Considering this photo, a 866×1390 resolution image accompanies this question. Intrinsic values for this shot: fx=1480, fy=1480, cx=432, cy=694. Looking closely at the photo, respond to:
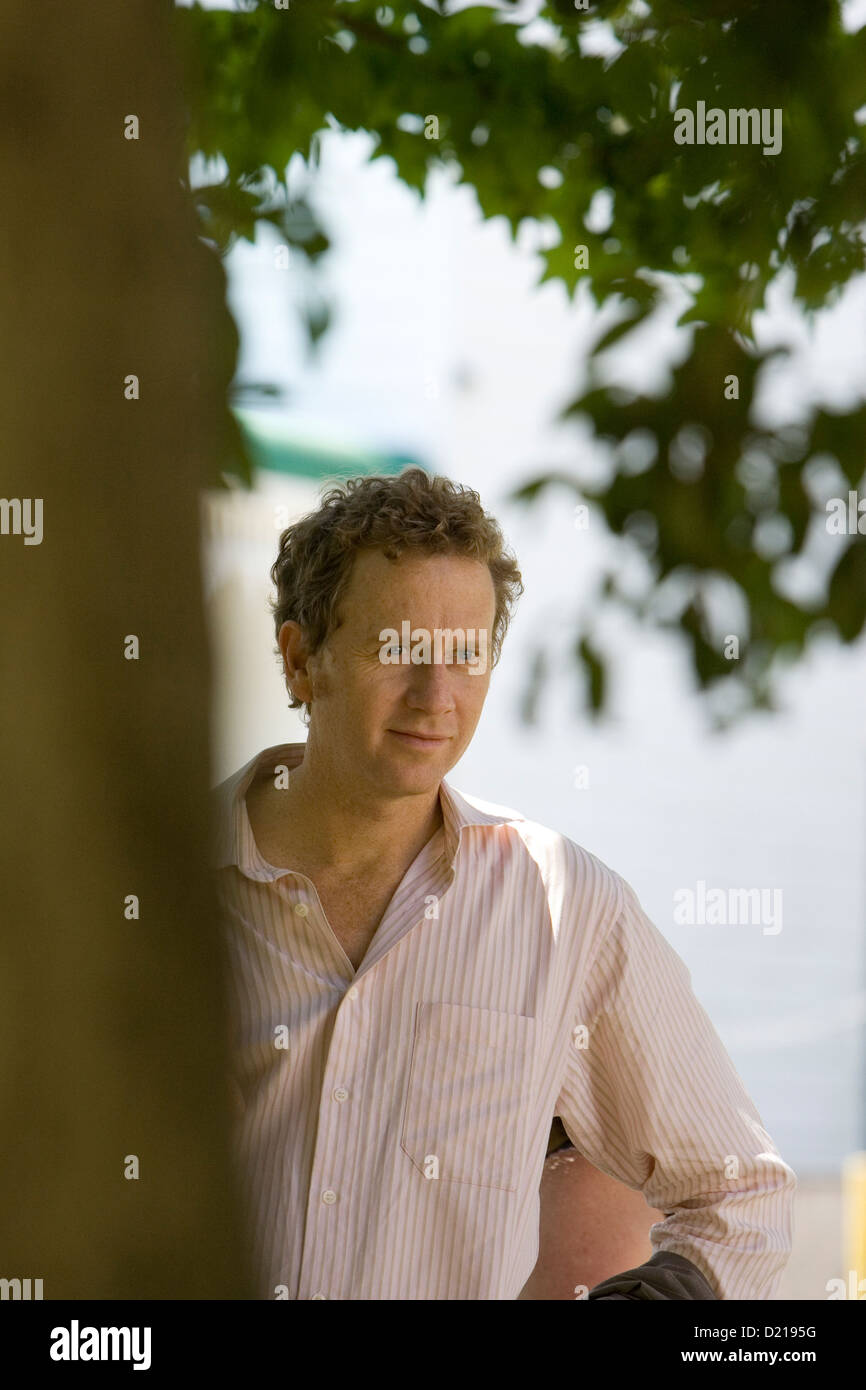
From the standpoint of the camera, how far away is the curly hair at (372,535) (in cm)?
185

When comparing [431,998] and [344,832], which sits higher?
[344,832]

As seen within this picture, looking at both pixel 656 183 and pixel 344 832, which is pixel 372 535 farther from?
pixel 656 183

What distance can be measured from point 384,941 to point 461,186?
1219 mm

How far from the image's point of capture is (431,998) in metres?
1.81

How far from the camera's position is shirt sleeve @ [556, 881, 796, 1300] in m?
1.83

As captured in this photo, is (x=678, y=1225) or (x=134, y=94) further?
(x=678, y=1225)

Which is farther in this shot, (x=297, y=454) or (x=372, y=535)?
(x=297, y=454)

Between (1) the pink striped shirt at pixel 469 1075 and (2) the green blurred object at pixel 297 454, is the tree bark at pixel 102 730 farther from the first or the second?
(2) the green blurred object at pixel 297 454

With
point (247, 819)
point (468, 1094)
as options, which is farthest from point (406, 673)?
point (468, 1094)

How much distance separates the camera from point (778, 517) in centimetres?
216

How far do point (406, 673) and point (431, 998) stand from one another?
1.32ft

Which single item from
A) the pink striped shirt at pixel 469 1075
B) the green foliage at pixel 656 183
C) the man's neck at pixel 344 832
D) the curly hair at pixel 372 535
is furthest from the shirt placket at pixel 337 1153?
the green foliage at pixel 656 183
